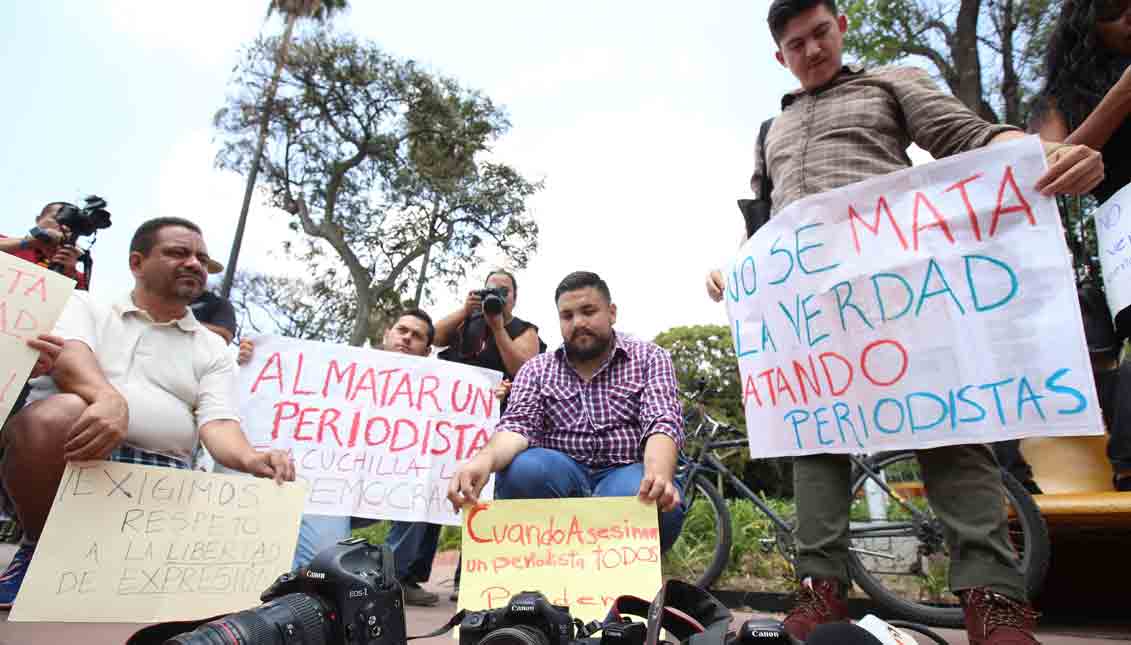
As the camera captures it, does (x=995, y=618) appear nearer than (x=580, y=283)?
Yes

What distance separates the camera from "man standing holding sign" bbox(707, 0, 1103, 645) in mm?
1363

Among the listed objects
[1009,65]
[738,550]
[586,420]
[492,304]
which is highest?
[1009,65]

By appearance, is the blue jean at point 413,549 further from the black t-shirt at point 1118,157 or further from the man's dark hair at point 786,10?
the black t-shirt at point 1118,157

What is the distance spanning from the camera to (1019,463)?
2727 mm

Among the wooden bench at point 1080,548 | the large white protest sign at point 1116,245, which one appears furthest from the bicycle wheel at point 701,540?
the large white protest sign at point 1116,245

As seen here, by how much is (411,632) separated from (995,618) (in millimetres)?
1728

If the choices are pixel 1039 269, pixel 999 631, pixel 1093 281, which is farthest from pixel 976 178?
pixel 1093 281

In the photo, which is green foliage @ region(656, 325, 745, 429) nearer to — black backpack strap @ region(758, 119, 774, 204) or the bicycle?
the bicycle

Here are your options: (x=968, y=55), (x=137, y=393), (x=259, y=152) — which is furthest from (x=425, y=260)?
(x=137, y=393)

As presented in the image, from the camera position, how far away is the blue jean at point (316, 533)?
289 cm

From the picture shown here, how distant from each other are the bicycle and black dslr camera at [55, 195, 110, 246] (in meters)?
2.91

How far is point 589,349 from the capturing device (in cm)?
233

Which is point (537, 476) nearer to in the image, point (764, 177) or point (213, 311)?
point (764, 177)

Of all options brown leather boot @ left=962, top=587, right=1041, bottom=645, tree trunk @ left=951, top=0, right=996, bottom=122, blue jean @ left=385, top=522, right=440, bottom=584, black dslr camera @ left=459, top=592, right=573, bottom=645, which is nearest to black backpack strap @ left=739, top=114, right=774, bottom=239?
brown leather boot @ left=962, top=587, right=1041, bottom=645
